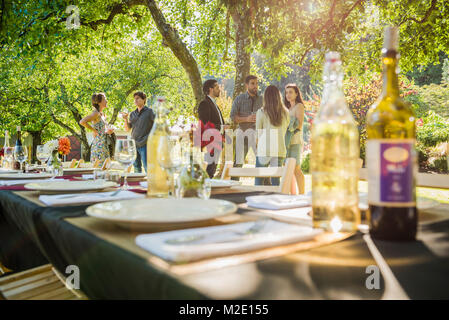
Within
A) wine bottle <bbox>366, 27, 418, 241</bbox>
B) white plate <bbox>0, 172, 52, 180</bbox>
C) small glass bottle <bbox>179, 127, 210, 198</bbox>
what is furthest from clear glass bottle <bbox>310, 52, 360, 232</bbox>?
white plate <bbox>0, 172, 52, 180</bbox>

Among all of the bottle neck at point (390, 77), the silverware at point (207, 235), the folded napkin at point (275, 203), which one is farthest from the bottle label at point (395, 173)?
the folded napkin at point (275, 203)

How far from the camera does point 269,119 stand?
4266mm

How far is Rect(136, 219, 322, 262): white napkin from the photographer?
1.77ft

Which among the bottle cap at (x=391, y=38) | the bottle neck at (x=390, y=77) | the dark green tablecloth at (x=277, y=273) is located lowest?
the dark green tablecloth at (x=277, y=273)

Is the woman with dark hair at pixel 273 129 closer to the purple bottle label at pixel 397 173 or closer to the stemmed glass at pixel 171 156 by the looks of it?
the stemmed glass at pixel 171 156

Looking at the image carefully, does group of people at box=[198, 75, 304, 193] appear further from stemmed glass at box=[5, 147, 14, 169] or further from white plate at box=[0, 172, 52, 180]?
white plate at box=[0, 172, 52, 180]

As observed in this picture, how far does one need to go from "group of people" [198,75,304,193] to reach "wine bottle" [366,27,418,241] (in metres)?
3.22

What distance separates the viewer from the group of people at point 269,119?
14.0 feet

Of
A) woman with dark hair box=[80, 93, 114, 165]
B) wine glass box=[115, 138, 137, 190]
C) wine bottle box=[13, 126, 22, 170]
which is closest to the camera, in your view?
wine glass box=[115, 138, 137, 190]

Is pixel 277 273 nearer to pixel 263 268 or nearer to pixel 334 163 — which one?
pixel 263 268

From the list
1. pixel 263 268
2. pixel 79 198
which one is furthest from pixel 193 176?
pixel 263 268

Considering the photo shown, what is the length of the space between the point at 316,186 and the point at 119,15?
8.24 m

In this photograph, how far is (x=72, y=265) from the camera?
31.0 inches

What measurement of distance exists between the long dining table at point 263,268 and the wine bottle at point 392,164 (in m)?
0.04
